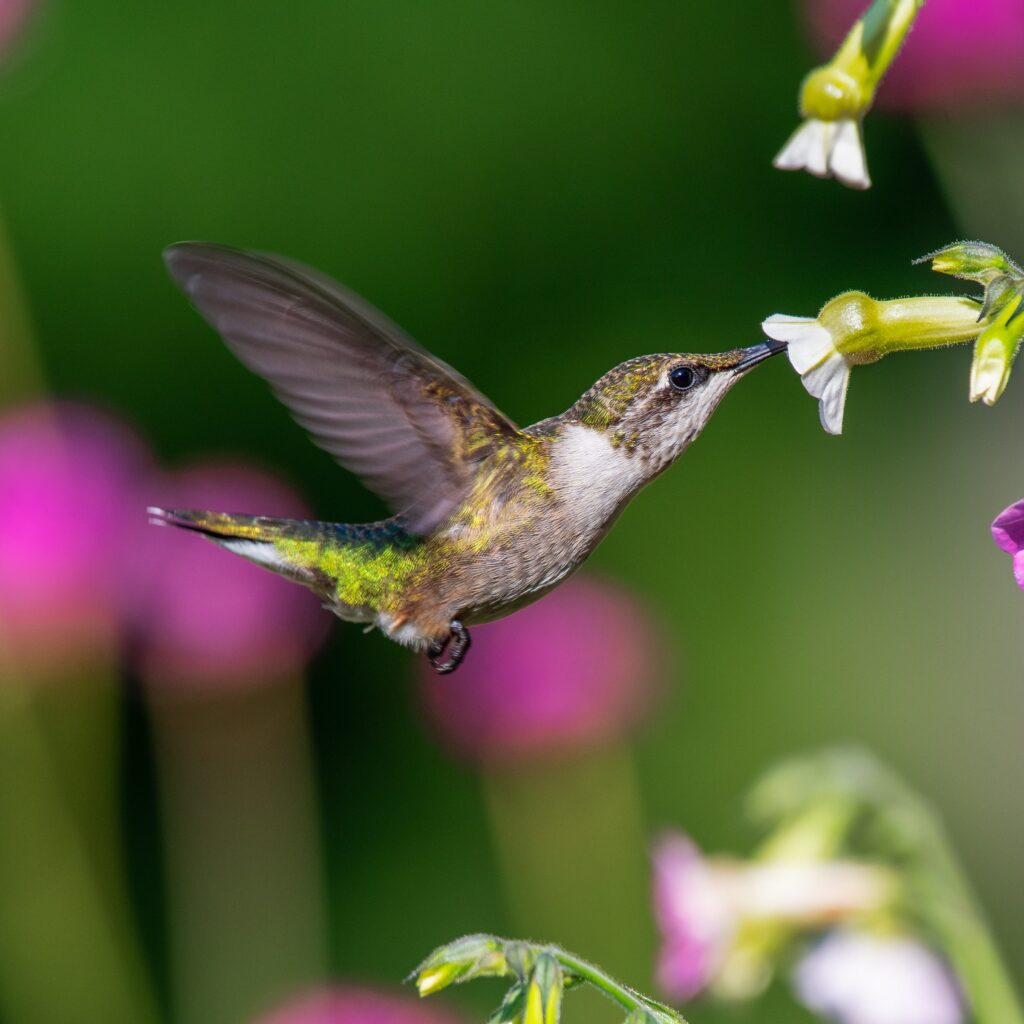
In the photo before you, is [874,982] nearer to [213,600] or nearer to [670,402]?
[670,402]

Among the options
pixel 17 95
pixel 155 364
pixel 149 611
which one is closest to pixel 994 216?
pixel 149 611

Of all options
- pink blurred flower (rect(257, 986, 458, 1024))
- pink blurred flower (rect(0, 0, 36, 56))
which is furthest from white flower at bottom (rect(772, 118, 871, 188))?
pink blurred flower (rect(0, 0, 36, 56))

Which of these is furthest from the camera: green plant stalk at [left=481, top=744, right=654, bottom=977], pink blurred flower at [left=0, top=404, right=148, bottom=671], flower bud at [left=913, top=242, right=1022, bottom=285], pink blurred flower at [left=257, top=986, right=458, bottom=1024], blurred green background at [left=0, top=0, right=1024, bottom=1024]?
blurred green background at [left=0, top=0, right=1024, bottom=1024]

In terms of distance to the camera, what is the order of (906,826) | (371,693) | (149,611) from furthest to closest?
(371,693)
(149,611)
(906,826)

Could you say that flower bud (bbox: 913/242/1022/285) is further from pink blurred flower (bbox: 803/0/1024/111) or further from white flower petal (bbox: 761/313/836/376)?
pink blurred flower (bbox: 803/0/1024/111)

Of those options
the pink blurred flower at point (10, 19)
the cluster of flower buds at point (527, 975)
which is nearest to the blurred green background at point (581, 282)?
the pink blurred flower at point (10, 19)

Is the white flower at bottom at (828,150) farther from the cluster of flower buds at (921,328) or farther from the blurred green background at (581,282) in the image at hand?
the blurred green background at (581,282)

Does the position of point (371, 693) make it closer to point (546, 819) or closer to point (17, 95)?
point (546, 819)
